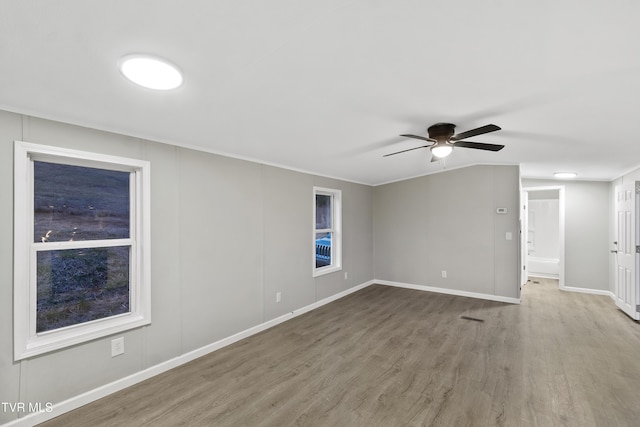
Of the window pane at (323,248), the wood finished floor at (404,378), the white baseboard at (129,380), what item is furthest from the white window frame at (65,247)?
the window pane at (323,248)

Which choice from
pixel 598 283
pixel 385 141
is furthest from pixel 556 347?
pixel 598 283

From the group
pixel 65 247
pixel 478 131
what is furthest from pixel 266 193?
pixel 478 131

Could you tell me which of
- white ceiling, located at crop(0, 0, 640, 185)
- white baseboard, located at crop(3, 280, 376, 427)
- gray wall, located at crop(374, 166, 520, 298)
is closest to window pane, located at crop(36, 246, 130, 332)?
white baseboard, located at crop(3, 280, 376, 427)

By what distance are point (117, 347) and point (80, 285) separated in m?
0.59

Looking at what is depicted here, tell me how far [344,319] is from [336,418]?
206 cm

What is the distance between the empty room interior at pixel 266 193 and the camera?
139 cm

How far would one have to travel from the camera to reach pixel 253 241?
3.62m

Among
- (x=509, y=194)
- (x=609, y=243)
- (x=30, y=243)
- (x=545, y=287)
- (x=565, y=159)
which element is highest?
(x=565, y=159)

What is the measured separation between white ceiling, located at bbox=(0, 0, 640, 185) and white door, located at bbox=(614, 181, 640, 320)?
1.87m

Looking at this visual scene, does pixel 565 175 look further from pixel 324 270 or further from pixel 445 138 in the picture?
pixel 324 270

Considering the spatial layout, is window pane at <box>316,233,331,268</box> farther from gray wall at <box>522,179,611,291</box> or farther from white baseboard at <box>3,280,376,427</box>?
gray wall at <box>522,179,611,291</box>

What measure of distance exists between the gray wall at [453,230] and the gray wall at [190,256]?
2.16 meters

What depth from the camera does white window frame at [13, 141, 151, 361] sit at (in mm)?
1938

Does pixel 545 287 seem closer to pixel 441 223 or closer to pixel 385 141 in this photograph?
pixel 441 223
